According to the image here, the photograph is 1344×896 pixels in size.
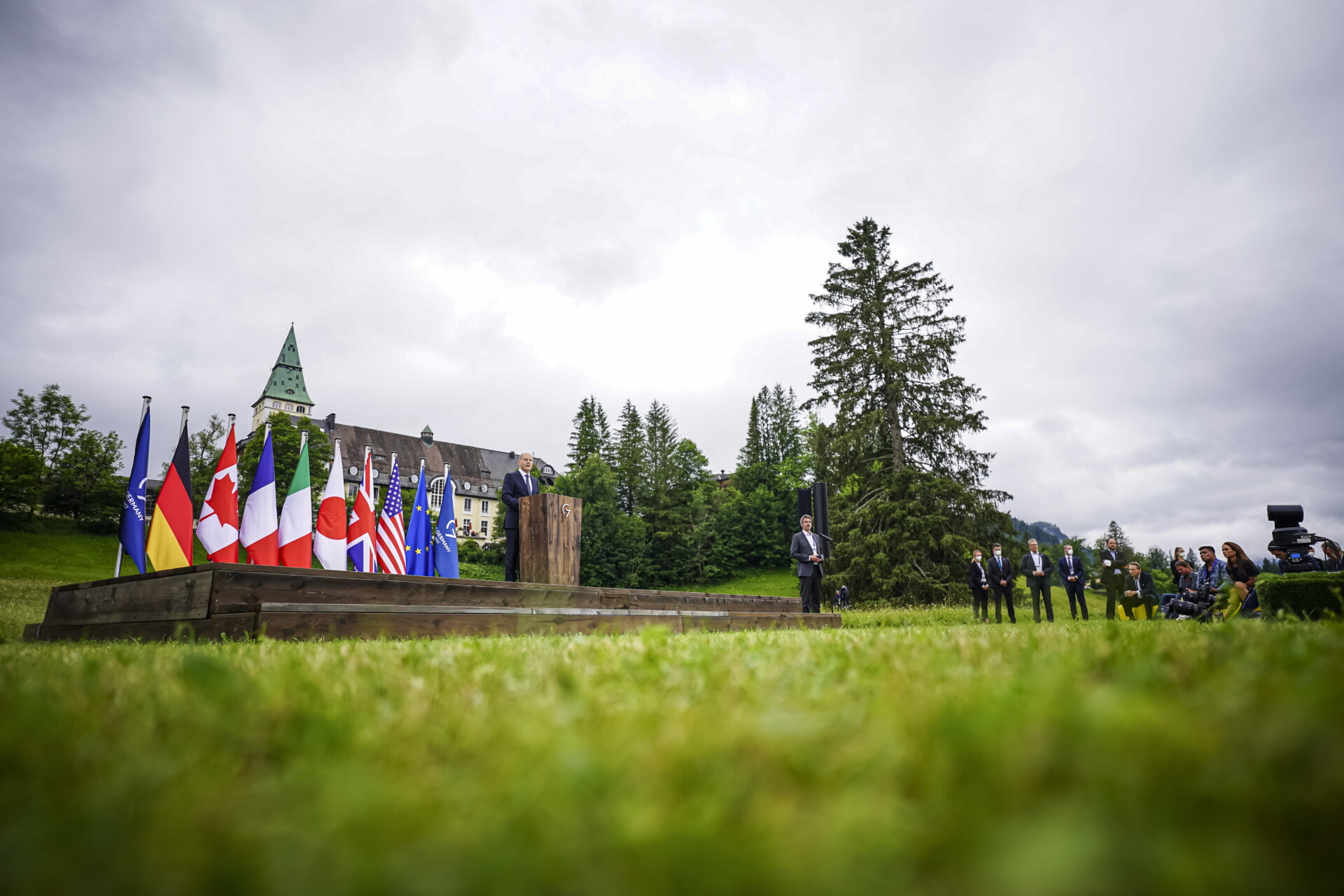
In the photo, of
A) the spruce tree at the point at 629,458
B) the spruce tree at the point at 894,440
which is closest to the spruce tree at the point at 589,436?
the spruce tree at the point at 629,458

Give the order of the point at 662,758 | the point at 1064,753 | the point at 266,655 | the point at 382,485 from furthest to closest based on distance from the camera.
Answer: the point at 382,485, the point at 266,655, the point at 662,758, the point at 1064,753

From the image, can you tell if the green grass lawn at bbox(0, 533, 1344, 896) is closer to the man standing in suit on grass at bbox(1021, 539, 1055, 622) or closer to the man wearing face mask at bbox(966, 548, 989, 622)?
the man standing in suit on grass at bbox(1021, 539, 1055, 622)

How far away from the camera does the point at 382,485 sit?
84500 mm

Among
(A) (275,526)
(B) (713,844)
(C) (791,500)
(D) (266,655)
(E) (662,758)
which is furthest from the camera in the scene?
(C) (791,500)

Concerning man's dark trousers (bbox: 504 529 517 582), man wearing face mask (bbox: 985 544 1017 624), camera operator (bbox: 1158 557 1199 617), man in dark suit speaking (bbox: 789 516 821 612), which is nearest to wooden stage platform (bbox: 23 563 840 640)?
man's dark trousers (bbox: 504 529 517 582)

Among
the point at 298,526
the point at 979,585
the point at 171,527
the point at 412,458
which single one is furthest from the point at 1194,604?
the point at 412,458

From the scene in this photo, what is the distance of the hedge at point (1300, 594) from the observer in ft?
20.8

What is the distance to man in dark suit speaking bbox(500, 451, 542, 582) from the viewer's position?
360 inches

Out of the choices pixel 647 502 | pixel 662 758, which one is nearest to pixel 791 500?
pixel 647 502

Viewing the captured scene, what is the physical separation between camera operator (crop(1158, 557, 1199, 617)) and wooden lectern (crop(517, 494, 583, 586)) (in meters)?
12.8

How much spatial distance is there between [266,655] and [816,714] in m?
2.80

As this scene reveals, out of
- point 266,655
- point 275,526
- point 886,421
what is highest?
point 886,421

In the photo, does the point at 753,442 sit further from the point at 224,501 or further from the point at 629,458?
the point at 224,501

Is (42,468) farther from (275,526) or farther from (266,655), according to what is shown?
(266,655)
